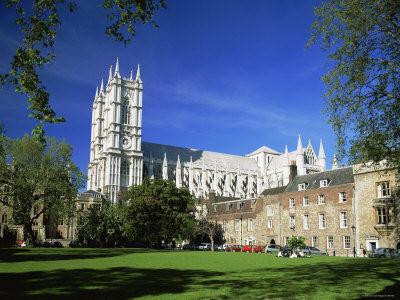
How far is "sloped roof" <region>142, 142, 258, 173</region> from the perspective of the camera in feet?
447

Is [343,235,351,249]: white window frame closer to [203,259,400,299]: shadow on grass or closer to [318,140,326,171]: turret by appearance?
[203,259,400,299]: shadow on grass

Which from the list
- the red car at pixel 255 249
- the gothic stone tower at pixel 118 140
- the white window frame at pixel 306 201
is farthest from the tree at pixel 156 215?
the gothic stone tower at pixel 118 140

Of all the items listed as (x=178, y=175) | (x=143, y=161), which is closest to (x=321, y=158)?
(x=178, y=175)

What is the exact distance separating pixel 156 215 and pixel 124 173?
64.9 metres

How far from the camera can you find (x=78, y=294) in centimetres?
1209

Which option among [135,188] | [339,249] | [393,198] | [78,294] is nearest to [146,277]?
[78,294]

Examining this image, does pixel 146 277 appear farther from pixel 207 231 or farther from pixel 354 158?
pixel 207 231

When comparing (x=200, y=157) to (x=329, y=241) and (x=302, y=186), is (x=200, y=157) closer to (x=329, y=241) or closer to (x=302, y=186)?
(x=302, y=186)

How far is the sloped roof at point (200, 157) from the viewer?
5367 inches

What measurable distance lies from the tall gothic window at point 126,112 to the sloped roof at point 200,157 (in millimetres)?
12017

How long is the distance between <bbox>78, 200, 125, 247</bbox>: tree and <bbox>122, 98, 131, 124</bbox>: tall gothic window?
62081 millimetres

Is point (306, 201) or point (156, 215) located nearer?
point (306, 201)

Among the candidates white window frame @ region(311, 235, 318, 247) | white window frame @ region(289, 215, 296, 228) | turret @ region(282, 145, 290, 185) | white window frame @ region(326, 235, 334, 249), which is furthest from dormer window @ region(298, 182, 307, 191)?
turret @ region(282, 145, 290, 185)

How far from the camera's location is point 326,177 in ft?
180
